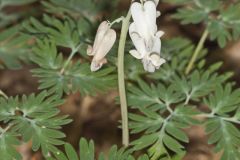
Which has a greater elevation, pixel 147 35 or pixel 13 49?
pixel 13 49

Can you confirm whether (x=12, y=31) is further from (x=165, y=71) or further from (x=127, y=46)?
(x=165, y=71)

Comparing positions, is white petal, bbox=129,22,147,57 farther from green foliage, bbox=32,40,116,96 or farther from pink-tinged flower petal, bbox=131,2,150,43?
green foliage, bbox=32,40,116,96

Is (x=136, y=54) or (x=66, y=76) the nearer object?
(x=136, y=54)

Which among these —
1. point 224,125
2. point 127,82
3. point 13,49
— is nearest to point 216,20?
point 127,82

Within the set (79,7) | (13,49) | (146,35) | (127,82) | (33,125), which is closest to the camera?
(146,35)

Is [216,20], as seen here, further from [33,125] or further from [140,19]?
[33,125]

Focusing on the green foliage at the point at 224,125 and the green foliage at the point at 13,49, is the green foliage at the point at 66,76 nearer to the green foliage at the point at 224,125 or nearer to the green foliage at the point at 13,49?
the green foliage at the point at 13,49

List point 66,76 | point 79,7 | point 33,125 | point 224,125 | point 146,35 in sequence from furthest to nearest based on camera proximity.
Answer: point 79,7 → point 66,76 → point 224,125 → point 33,125 → point 146,35
